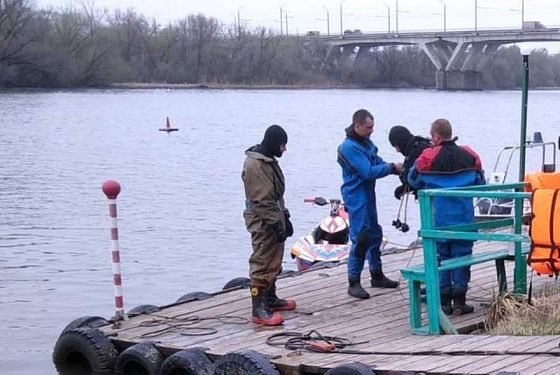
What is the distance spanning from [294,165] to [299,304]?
27.6 m

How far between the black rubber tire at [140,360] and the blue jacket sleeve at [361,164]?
2.30 metres

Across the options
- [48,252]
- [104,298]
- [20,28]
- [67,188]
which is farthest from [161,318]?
[20,28]

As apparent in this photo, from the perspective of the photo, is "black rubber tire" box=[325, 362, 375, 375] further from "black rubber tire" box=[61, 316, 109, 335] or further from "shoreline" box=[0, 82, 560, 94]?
"shoreline" box=[0, 82, 560, 94]

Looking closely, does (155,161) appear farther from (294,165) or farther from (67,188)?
(67,188)

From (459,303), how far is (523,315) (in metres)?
0.78

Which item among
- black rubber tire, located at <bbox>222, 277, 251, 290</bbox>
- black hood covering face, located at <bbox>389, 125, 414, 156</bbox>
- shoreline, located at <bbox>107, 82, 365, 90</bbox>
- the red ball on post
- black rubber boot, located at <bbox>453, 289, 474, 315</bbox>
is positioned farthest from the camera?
shoreline, located at <bbox>107, 82, 365, 90</bbox>

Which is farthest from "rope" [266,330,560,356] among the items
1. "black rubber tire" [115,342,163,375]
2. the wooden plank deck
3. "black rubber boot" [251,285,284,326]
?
"black rubber tire" [115,342,163,375]

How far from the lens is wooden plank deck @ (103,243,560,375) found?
24.2 feet

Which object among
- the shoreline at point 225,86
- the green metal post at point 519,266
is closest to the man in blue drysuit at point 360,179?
the green metal post at point 519,266

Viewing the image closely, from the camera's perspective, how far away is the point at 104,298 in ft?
49.4

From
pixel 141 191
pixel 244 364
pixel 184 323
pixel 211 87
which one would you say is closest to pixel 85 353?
pixel 184 323

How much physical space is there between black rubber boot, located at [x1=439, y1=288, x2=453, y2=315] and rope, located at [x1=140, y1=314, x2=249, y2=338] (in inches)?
65.9

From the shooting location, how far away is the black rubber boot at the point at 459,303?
9.07 metres

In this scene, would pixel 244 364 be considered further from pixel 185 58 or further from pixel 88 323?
pixel 185 58
